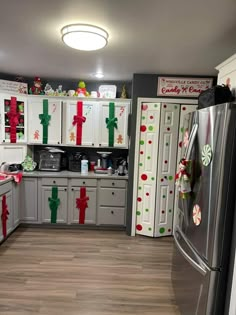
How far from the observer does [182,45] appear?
217 cm

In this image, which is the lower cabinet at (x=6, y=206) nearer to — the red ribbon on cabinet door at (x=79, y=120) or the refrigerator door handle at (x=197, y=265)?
the red ribbon on cabinet door at (x=79, y=120)

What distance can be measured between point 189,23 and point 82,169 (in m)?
2.63

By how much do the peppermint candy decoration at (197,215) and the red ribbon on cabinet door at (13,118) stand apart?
9.78 feet

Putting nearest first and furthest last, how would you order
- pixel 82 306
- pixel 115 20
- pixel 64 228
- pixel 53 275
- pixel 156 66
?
1. pixel 115 20
2. pixel 82 306
3. pixel 53 275
4. pixel 156 66
5. pixel 64 228

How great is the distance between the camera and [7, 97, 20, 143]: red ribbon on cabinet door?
11.6ft

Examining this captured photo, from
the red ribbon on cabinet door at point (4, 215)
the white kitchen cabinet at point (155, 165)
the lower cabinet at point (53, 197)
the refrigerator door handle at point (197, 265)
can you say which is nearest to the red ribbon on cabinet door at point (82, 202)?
the lower cabinet at point (53, 197)

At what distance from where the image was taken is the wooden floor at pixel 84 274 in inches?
81.4

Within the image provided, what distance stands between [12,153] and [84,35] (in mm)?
2459

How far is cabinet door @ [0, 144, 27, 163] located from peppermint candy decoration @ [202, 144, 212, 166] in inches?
119

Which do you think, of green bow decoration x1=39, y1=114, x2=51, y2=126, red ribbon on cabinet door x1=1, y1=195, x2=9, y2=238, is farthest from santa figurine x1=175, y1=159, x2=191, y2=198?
green bow decoration x1=39, y1=114, x2=51, y2=126

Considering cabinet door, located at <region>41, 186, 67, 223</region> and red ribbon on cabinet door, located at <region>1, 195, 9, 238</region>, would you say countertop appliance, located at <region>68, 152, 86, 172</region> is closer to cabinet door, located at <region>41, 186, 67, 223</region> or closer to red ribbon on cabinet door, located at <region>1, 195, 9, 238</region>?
cabinet door, located at <region>41, 186, 67, 223</region>

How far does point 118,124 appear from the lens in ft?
12.2

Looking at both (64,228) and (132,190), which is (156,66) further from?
(64,228)

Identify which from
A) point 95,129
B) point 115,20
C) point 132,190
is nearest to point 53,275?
point 132,190
